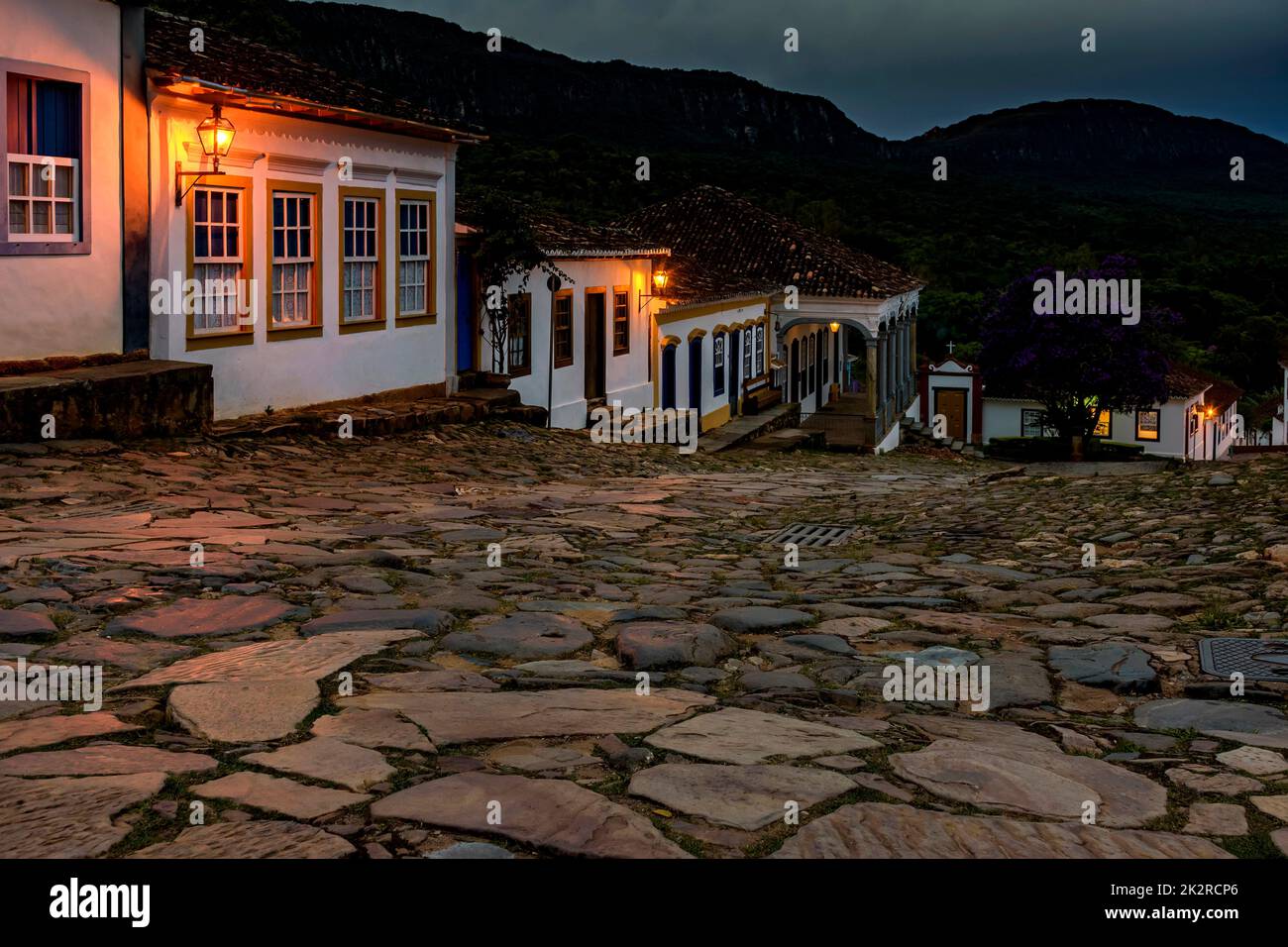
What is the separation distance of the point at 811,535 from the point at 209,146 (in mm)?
7210

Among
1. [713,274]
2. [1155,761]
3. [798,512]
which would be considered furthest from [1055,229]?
[1155,761]

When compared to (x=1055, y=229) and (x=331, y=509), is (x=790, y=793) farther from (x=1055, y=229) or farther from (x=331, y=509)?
(x=1055, y=229)

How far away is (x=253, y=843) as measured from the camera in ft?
9.86

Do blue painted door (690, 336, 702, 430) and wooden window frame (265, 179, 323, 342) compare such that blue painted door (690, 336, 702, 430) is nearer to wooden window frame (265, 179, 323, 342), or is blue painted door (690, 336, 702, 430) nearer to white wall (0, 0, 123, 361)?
wooden window frame (265, 179, 323, 342)

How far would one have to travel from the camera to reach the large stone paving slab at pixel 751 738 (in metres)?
3.84

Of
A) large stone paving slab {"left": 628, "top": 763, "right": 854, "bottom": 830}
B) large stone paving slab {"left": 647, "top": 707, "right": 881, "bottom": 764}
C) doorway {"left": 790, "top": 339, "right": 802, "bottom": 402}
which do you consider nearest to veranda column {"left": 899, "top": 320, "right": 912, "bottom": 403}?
doorway {"left": 790, "top": 339, "right": 802, "bottom": 402}

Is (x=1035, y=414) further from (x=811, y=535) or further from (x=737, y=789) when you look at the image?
(x=737, y=789)

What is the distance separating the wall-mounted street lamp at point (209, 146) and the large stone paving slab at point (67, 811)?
10067 millimetres

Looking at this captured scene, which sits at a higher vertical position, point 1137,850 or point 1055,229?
point 1055,229

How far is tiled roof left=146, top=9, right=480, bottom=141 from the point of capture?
12.5 meters

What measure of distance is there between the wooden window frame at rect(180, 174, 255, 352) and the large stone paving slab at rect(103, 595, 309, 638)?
298 inches

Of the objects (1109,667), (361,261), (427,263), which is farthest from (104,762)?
(427,263)
